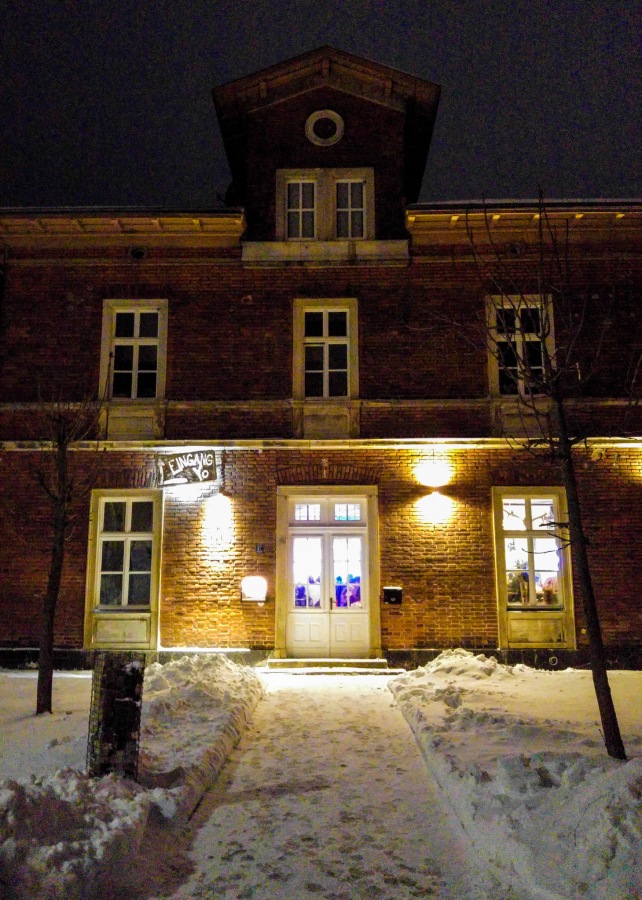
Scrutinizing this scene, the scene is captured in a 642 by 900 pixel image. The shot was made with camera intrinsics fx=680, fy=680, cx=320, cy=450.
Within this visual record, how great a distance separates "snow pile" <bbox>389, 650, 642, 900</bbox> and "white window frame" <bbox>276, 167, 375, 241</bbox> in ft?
28.4

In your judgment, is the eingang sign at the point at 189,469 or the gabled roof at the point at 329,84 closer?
the eingang sign at the point at 189,469

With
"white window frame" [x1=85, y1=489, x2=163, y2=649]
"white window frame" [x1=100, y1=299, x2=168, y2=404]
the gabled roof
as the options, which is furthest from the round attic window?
"white window frame" [x1=85, y1=489, x2=163, y2=649]

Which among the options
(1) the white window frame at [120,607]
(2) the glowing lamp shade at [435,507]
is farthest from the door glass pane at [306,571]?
(1) the white window frame at [120,607]

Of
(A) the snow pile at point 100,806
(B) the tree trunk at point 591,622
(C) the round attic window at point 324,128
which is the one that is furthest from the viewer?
(C) the round attic window at point 324,128

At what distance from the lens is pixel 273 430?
12.4m

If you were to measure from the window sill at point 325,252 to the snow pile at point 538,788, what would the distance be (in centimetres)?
789

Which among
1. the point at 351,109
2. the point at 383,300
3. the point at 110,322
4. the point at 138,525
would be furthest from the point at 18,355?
the point at 351,109

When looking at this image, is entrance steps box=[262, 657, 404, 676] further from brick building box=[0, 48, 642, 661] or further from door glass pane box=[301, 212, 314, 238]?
door glass pane box=[301, 212, 314, 238]

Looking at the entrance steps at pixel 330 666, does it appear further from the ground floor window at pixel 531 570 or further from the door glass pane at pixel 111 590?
the door glass pane at pixel 111 590

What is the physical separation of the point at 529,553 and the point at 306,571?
13.1 feet

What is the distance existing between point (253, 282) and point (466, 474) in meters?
5.36

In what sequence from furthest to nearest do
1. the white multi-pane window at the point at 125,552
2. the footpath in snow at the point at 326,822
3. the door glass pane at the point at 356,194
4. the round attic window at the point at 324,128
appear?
the round attic window at the point at 324,128 < the door glass pane at the point at 356,194 < the white multi-pane window at the point at 125,552 < the footpath in snow at the point at 326,822

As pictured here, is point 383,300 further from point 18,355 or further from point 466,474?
point 18,355

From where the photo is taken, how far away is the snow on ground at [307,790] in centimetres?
391
